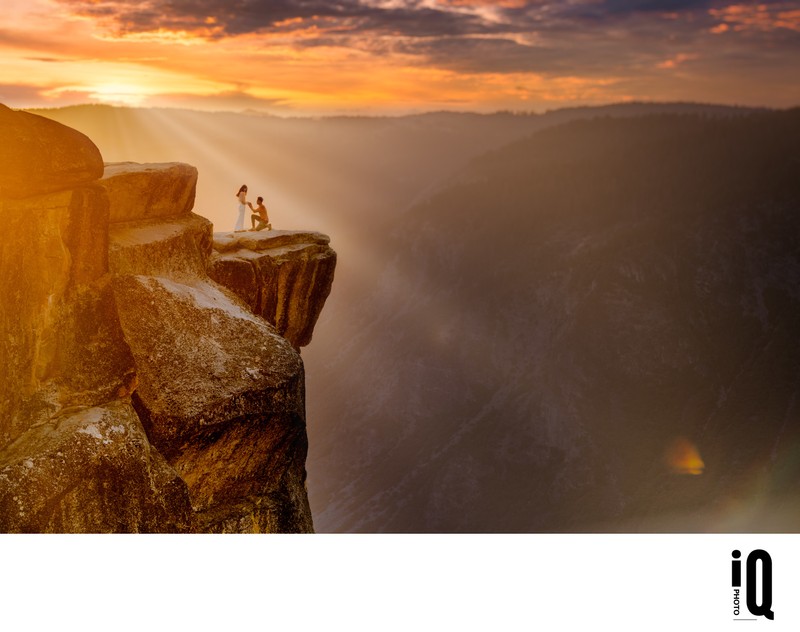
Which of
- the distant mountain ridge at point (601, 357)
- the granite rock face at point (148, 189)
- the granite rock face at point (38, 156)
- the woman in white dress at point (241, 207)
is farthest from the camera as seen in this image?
the distant mountain ridge at point (601, 357)

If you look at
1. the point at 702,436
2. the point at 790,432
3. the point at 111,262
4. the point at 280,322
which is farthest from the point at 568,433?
the point at 111,262

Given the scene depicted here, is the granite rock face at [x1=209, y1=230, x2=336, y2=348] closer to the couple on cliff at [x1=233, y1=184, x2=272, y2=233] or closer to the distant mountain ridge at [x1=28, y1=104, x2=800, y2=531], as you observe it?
the couple on cliff at [x1=233, y1=184, x2=272, y2=233]

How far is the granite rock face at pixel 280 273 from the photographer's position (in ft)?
49.1

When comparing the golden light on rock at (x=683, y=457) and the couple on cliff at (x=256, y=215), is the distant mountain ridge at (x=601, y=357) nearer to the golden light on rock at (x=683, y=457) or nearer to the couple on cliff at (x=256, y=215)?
the golden light on rock at (x=683, y=457)

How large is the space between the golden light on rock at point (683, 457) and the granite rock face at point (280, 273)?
158ft

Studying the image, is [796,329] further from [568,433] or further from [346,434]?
[346,434]

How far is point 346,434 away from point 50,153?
6647cm

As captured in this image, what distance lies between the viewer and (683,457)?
61.2 meters

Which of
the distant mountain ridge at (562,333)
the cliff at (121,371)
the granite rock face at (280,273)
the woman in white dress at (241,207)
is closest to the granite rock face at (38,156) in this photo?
the cliff at (121,371)
